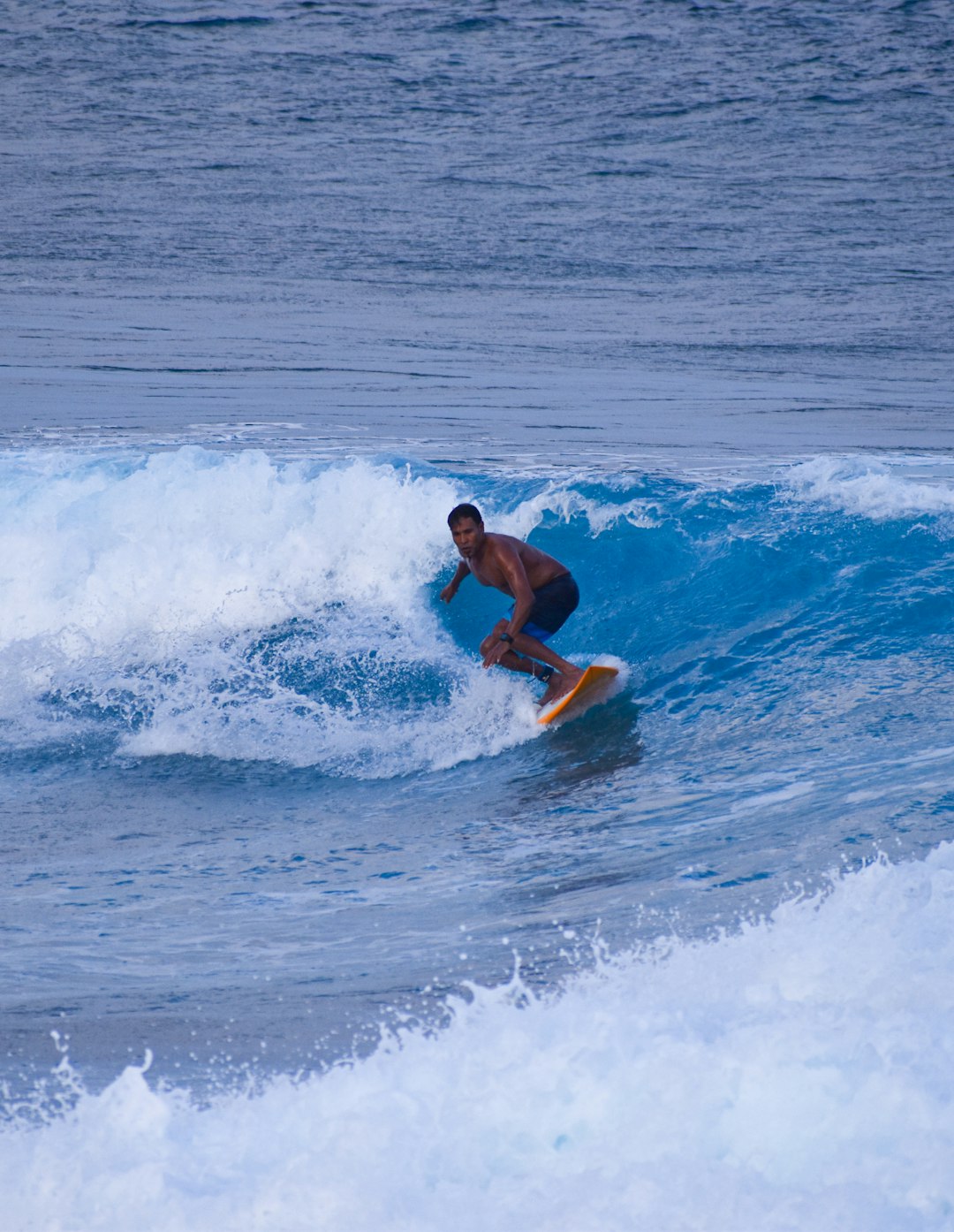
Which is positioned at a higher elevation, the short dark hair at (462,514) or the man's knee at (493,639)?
the short dark hair at (462,514)

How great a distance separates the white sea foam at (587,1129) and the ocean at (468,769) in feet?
0.03

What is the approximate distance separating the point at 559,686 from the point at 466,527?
1055mm

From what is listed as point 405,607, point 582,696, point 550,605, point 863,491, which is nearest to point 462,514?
point 550,605

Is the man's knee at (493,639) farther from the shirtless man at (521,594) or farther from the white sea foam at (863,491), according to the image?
the white sea foam at (863,491)

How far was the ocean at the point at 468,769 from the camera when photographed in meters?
2.81

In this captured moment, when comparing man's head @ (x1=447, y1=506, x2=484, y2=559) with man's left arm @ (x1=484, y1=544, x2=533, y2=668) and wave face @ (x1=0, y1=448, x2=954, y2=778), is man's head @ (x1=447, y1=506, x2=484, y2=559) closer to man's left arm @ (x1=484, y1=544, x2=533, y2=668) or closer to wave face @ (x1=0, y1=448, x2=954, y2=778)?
man's left arm @ (x1=484, y1=544, x2=533, y2=668)

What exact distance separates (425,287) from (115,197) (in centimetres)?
910

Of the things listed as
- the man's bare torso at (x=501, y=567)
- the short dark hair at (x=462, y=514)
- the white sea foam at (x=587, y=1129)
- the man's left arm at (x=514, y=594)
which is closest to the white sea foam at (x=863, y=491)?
the man's bare torso at (x=501, y=567)

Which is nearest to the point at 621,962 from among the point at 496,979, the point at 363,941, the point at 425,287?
the point at 496,979

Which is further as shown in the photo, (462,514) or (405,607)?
(405,607)

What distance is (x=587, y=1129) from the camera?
9.26 feet

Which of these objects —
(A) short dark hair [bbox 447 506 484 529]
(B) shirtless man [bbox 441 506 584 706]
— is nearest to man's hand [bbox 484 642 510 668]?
(B) shirtless man [bbox 441 506 584 706]

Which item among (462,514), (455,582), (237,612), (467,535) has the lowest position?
(237,612)

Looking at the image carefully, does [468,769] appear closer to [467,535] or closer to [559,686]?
[559,686]
